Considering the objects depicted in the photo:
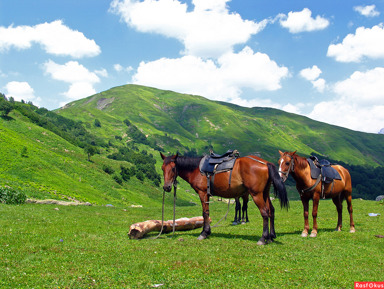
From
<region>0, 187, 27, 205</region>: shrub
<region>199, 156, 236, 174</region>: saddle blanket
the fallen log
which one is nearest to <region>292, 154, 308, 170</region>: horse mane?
Answer: <region>199, 156, 236, 174</region>: saddle blanket

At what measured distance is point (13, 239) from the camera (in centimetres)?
1225

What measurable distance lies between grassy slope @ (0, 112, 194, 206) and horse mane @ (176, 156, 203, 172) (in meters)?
51.7

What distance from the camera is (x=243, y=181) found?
13367mm

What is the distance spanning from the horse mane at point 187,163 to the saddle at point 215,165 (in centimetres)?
45

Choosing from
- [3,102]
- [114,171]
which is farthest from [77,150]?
[3,102]

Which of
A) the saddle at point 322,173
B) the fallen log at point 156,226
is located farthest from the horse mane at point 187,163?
the saddle at point 322,173

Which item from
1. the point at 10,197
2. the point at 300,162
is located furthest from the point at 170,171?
the point at 10,197

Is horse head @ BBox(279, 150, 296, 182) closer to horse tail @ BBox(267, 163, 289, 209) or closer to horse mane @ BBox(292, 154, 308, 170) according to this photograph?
horse mane @ BBox(292, 154, 308, 170)

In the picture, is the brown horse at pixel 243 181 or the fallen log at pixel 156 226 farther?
the fallen log at pixel 156 226

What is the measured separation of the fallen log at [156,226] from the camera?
13922mm

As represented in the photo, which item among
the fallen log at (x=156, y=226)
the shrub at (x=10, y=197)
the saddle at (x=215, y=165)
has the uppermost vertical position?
the saddle at (x=215, y=165)

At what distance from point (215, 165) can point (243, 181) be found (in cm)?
171

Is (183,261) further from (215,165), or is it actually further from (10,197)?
(10,197)

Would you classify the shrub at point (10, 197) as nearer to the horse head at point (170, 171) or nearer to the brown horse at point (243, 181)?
the horse head at point (170, 171)
